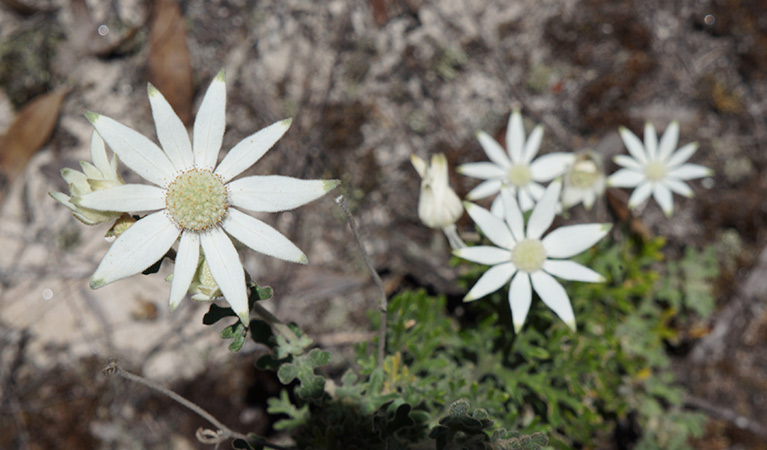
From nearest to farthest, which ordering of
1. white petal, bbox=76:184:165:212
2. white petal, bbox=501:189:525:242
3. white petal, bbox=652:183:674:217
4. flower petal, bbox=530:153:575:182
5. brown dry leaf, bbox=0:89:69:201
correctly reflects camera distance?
white petal, bbox=76:184:165:212, white petal, bbox=501:189:525:242, flower petal, bbox=530:153:575:182, white petal, bbox=652:183:674:217, brown dry leaf, bbox=0:89:69:201

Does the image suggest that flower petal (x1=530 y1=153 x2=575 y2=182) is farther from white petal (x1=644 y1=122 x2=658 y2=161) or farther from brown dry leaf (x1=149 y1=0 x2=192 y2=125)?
Answer: brown dry leaf (x1=149 y1=0 x2=192 y2=125)

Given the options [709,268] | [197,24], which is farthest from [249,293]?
[709,268]

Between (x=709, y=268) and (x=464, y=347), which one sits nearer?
(x=464, y=347)

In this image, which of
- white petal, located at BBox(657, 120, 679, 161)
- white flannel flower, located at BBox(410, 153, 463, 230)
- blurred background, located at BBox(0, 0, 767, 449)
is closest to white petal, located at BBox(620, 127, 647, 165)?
white petal, located at BBox(657, 120, 679, 161)

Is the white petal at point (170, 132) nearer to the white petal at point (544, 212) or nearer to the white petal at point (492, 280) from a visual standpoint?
the white petal at point (492, 280)

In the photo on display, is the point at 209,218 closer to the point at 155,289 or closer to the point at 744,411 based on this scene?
the point at 155,289

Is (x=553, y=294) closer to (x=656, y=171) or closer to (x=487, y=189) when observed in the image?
(x=487, y=189)
